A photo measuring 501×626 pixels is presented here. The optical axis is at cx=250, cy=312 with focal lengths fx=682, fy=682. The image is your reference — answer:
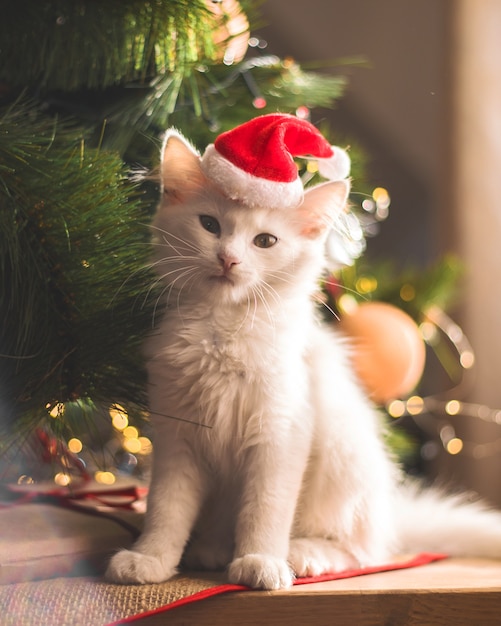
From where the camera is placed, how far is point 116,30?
82 cm

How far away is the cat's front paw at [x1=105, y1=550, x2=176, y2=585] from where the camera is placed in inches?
27.4

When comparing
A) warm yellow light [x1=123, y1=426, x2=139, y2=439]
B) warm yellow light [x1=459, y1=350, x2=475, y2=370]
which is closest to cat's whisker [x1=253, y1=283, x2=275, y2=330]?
warm yellow light [x1=123, y1=426, x2=139, y2=439]

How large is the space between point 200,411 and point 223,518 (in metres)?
0.15

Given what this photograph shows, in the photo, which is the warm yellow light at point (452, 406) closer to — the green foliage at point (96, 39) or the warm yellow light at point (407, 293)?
the warm yellow light at point (407, 293)

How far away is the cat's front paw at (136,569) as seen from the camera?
0.70m

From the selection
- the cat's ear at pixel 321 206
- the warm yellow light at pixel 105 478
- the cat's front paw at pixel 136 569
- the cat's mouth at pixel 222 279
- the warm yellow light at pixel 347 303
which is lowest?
the warm yellow light at pixel 105 478

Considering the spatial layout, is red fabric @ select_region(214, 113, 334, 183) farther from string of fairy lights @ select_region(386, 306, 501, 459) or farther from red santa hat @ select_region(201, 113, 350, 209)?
string of fairy lights @ select_region(386, 306, 501, 459)

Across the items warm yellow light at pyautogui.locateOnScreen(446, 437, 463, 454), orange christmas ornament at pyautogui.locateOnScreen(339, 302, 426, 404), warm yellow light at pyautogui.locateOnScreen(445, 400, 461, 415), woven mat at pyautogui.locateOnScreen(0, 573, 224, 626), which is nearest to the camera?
woven mat at pyautogui.locateOnScreen(0, 573, 224, 626)

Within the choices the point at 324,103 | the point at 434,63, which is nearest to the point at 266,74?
the point at 324,103

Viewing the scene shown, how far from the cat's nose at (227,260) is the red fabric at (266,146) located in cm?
9

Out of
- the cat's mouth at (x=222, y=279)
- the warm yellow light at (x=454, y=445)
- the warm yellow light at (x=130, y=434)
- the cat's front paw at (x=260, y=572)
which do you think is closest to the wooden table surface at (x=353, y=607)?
the cat's front paw at (x=260, y=572)

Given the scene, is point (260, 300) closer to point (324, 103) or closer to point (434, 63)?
point (324, 103)

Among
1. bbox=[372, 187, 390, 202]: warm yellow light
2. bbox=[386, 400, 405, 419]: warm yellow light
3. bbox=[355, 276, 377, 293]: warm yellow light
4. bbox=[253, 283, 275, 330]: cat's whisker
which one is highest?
bbox=[253, 283, 275, 330]: cat's whisker

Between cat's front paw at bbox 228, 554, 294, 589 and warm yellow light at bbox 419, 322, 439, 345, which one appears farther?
warm yellow light at bbox 419, 322, 439, 345
